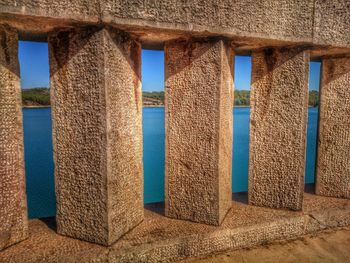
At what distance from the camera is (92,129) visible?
2354 mm

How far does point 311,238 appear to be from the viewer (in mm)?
2992

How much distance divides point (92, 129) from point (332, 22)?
2968 mm

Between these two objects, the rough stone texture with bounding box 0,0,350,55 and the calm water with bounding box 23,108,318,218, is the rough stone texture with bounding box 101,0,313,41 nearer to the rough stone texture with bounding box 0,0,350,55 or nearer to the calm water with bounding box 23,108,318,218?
the rough stone texture with bounding box 0,0,350,55

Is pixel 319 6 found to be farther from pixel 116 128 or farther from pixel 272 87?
pixel 116 128

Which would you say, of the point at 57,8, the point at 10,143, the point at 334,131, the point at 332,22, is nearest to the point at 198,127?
the point at 57,8

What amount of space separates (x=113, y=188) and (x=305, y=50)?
266cm

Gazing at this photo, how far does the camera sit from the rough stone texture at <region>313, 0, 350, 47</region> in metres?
2.90

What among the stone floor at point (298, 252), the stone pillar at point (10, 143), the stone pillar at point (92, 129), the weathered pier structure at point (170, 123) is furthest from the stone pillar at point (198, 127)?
the stone pillar at point (10, 143)

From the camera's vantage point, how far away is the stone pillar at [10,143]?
7.36 feet

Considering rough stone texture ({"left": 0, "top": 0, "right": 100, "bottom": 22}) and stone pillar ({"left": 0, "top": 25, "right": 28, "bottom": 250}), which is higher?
rough stone texture ({"left": 0, "top": 0, "right": 100, "bottom": 22})

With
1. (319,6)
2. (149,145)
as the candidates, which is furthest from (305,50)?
(149,145)

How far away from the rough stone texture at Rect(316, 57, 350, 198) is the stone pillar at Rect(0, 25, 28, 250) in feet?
12.5

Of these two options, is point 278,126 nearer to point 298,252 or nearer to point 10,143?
point 298,252

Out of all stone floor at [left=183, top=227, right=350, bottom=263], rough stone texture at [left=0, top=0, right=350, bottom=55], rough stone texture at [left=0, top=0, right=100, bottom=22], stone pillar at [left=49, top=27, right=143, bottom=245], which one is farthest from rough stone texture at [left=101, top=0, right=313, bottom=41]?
stone floor at [left=183, top=227, right=350, bottom=263]
